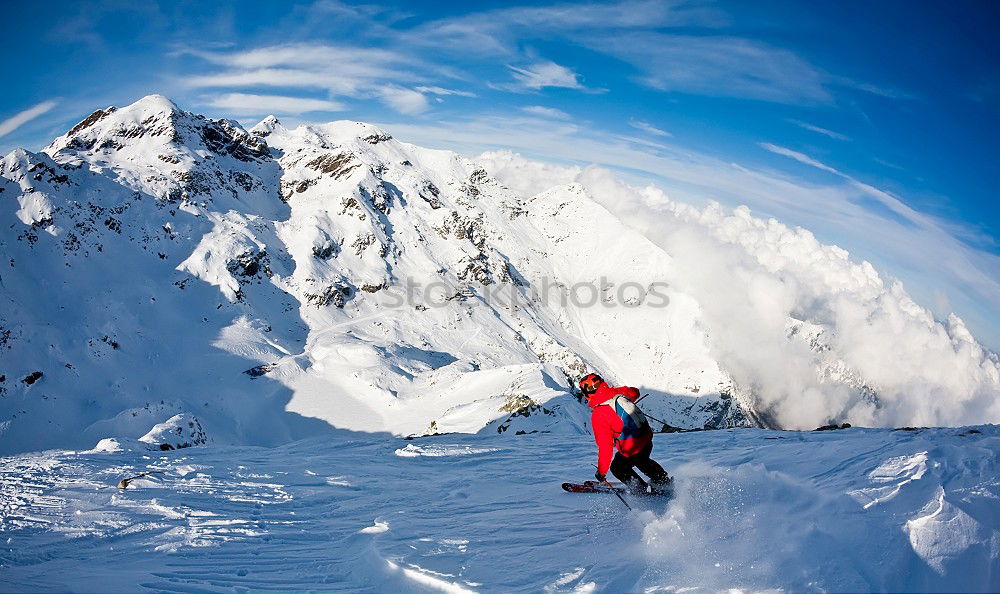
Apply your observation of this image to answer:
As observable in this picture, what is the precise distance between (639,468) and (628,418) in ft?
2.98

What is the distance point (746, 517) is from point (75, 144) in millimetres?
151285

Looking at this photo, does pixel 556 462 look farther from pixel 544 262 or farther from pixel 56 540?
→ pixel 544 262

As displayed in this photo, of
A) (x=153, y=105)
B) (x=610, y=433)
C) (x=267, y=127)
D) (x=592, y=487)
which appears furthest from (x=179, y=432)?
(x=267, y=127)

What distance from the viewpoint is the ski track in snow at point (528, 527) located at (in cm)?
532

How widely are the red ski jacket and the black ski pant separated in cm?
10

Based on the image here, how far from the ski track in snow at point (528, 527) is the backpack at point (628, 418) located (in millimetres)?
1120

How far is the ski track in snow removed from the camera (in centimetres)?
532

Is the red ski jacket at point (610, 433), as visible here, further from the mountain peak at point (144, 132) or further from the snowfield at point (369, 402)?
the mountain peak at point (144, 132)

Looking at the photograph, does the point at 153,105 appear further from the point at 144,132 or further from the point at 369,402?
the point at 369,402

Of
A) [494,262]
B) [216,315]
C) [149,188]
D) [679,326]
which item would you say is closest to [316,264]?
[216,315]

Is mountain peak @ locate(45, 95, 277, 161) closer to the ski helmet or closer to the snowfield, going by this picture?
the snowfield

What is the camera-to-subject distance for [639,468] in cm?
802

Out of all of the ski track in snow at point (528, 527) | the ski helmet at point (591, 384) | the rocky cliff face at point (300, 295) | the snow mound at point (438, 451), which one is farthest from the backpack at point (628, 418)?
the rocky cliff face at point (300, 295)

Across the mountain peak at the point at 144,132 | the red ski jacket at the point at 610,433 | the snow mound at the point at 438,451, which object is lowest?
the snow mound at the point at 438,451
